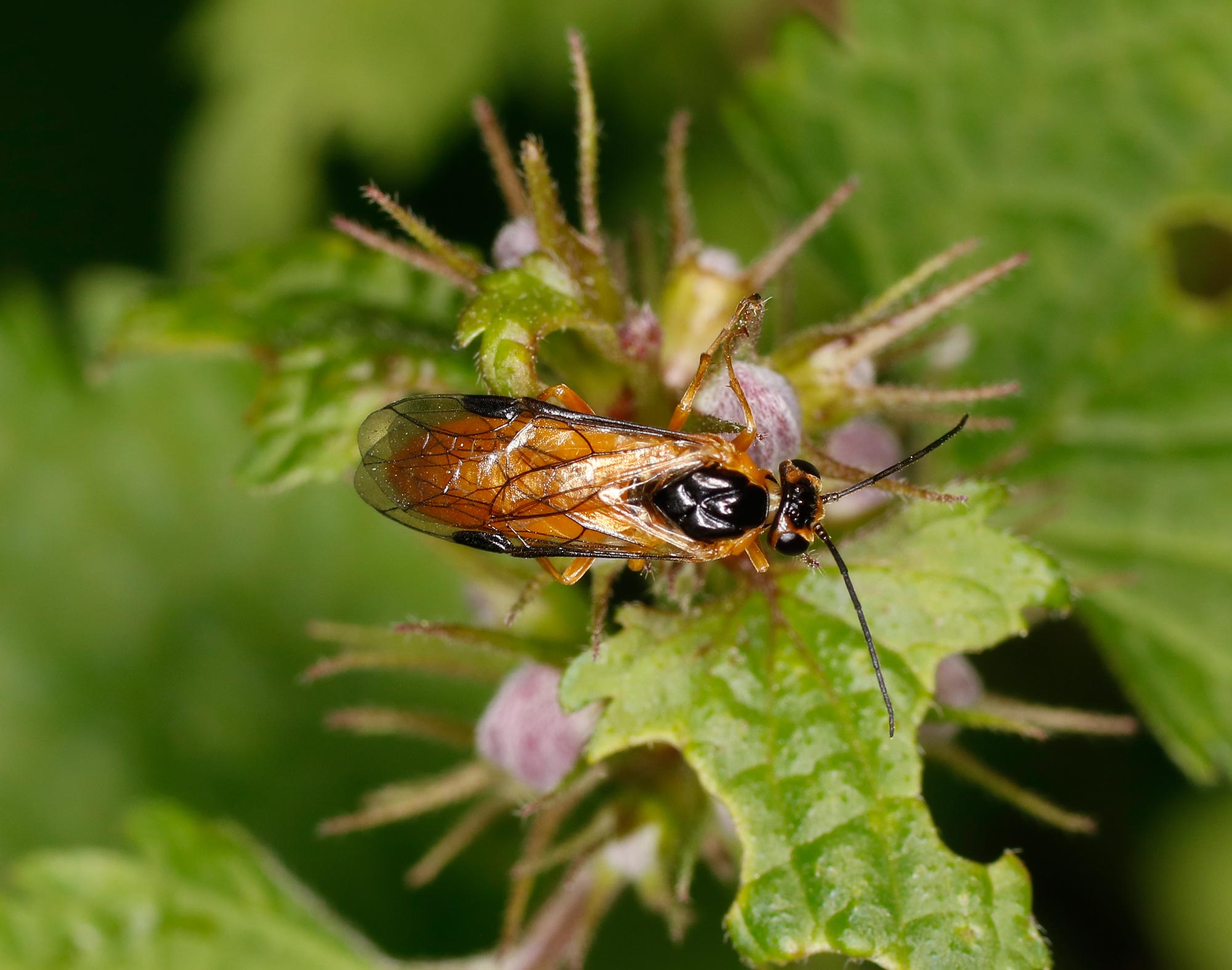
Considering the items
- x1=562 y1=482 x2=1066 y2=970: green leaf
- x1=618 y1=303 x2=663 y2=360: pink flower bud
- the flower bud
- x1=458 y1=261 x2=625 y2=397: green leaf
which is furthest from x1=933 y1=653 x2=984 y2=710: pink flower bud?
x1=458 y1=261 x2=625 y2=397: green leaf

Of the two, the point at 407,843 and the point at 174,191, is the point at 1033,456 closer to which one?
the point at 407,843

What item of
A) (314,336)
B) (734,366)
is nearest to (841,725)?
(734,366)

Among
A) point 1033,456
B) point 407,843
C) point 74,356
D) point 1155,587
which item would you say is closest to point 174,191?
point 74,356

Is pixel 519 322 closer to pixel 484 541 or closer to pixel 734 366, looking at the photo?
pixel 734 366

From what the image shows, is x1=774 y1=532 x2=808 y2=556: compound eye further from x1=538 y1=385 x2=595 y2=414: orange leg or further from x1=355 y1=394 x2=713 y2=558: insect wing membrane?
x1=538 y1=385 x2=595 y2=414: orange leg

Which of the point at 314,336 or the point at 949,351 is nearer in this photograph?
the point at 314,336

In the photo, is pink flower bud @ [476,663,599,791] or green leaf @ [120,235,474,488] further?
green leaf @ [120,235,474,488]

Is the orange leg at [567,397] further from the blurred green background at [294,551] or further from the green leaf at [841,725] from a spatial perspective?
the blurred green background at [294,551]
